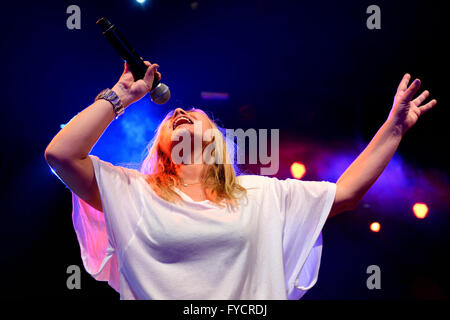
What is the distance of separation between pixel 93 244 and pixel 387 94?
2670 millimetres

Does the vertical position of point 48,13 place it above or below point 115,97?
above

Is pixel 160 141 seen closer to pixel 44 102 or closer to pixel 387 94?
pixel 44 102

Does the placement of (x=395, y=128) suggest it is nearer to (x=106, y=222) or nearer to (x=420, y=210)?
(x=106, y=222)

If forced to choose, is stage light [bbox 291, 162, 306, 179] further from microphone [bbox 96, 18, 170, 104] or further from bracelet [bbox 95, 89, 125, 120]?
bracelet [bbox 95, 89, 125, 120]

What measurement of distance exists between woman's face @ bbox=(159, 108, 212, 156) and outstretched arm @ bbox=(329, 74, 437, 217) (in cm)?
62

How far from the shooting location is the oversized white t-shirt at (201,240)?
118cm

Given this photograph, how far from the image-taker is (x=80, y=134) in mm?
1161

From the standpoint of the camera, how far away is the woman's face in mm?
1580

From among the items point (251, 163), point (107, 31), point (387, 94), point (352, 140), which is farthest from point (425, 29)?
point (107, 31)

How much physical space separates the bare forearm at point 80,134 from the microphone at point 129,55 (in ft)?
0.67

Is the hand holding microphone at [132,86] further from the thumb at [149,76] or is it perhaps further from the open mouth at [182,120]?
the open mouth at [182,120]

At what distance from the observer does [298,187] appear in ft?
4.63

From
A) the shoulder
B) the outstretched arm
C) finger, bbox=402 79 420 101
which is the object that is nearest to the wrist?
the outstretched arm

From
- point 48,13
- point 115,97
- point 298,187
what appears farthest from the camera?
point 48,13
